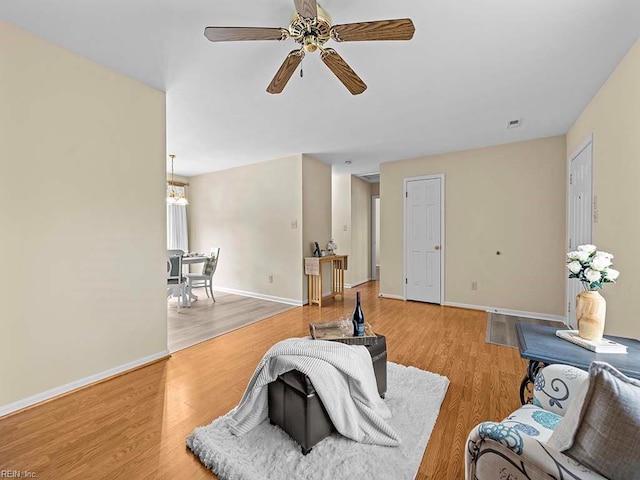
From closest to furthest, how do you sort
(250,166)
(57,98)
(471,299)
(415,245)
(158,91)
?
(57,98)
(158,91)
(471,299)
(415,245)
(250,166)

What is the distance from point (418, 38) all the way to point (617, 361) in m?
2.15

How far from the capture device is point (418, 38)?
1.91m

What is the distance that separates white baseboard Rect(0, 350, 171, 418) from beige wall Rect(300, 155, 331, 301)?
101 inches

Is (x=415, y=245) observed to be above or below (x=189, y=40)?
below

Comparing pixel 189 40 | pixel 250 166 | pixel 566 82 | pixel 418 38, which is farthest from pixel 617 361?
pixel 250 166

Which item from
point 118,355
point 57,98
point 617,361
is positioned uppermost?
point 57,98

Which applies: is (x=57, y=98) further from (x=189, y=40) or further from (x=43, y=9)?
(x=189, y=40)

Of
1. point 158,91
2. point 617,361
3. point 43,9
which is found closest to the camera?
point 617,361

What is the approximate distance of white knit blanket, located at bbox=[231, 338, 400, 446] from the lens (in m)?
1.56

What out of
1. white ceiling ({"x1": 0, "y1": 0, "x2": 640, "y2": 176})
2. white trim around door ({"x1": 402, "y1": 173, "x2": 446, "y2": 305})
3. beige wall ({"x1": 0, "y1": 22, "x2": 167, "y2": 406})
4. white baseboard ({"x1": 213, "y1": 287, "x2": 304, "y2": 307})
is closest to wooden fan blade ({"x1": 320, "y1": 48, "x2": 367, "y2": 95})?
white ceiling ({"x1": 0, "y1": 0, "x2": 640, "y2": 176})

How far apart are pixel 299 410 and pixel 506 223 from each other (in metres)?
4.06

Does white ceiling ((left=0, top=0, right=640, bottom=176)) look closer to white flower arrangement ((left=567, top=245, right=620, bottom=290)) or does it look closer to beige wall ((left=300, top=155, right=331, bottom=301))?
beige wall ((left=300, top=155, right=331, bottom=301))

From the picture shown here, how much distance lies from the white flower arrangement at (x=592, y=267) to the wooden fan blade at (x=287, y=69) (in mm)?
1978

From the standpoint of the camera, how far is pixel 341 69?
73.3 inches
